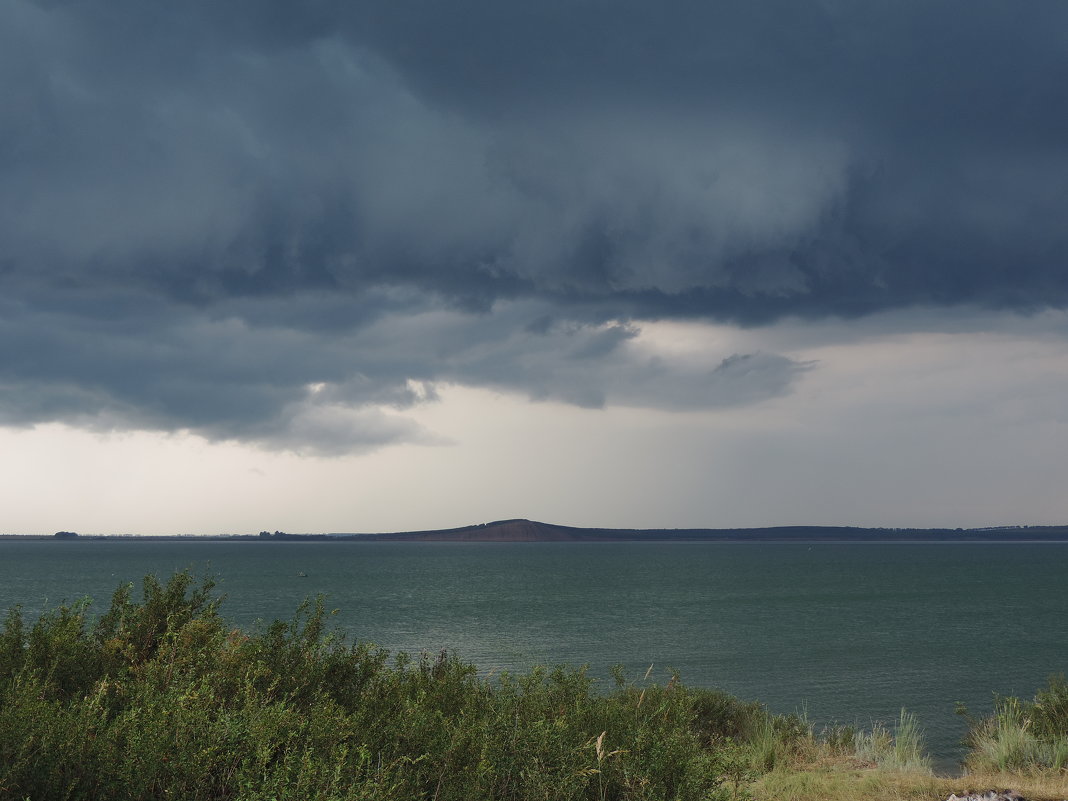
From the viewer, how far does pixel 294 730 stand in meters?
6.49

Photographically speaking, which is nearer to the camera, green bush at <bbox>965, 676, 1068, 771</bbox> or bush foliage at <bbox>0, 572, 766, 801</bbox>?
bush foliage at <bbox>0, 572, 766, 801</bbox>

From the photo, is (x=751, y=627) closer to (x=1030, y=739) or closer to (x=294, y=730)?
(x=1030, y=739)

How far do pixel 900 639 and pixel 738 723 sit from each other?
42.3m

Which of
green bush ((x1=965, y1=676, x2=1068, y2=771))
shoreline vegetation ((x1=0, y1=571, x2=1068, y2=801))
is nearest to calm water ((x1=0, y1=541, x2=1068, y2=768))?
green bush ((x1=965, y1=676, x2=1068, y2=771))

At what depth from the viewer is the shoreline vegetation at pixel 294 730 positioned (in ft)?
17.3

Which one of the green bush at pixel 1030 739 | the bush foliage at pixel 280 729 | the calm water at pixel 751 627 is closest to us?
the bush foliage at pixel 280 729

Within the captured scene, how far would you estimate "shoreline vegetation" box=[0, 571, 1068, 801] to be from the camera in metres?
5.26

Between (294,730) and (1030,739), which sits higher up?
(294,730)

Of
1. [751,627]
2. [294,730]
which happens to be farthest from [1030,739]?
[751,627]

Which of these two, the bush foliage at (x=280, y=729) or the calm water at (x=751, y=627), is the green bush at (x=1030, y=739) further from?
the bush foliage at (x=280, y=729)

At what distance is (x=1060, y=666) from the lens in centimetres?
4528

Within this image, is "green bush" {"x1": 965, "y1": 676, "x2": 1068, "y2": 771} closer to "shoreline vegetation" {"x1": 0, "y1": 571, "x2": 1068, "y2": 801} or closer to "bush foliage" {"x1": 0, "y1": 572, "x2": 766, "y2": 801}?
"shoreline vegetation" {"x1": 0, "y1": 571, "x2": 1068, "y2": 801}

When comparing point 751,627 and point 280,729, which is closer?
point 280,729

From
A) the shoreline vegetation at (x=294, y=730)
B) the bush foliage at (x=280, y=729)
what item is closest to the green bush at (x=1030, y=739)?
→ the shoreline vegetation at (x=294, y=730)
